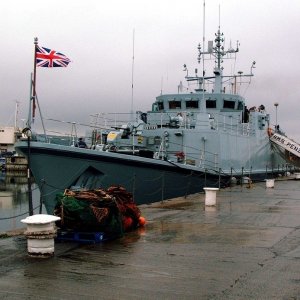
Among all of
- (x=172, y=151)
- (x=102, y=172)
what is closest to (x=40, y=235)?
(x=102, y=172)

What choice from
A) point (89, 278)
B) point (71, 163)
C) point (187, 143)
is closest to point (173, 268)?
point (89, 278)

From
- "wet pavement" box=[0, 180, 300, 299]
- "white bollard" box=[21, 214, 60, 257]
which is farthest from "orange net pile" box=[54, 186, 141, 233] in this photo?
"white bollard" box=[21, 214, 60, 257]

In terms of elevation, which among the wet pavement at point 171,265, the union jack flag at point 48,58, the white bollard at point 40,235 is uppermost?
the union jack flag at point 48,58

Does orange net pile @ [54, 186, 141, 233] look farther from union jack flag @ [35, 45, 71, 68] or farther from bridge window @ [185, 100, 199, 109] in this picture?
bridge window @ [185, 100, 199, 109]

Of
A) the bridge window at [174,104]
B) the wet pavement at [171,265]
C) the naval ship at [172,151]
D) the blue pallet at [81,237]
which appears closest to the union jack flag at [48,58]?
the naval ship at [172,151]

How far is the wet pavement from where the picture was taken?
173 inches

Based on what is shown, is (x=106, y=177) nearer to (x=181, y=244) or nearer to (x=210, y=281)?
(x=181, y=244)

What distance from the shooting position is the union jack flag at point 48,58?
11.4 meters

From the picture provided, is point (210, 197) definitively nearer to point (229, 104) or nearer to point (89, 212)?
point (89, 212)

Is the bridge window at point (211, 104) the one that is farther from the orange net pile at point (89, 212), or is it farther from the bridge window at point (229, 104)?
→ the orange net pile at point (89, 212)

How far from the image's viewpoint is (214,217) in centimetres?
966

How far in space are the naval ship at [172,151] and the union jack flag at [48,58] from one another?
6.01 feet

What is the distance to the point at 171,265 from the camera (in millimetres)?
5453

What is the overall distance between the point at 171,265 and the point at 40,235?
157 cm
